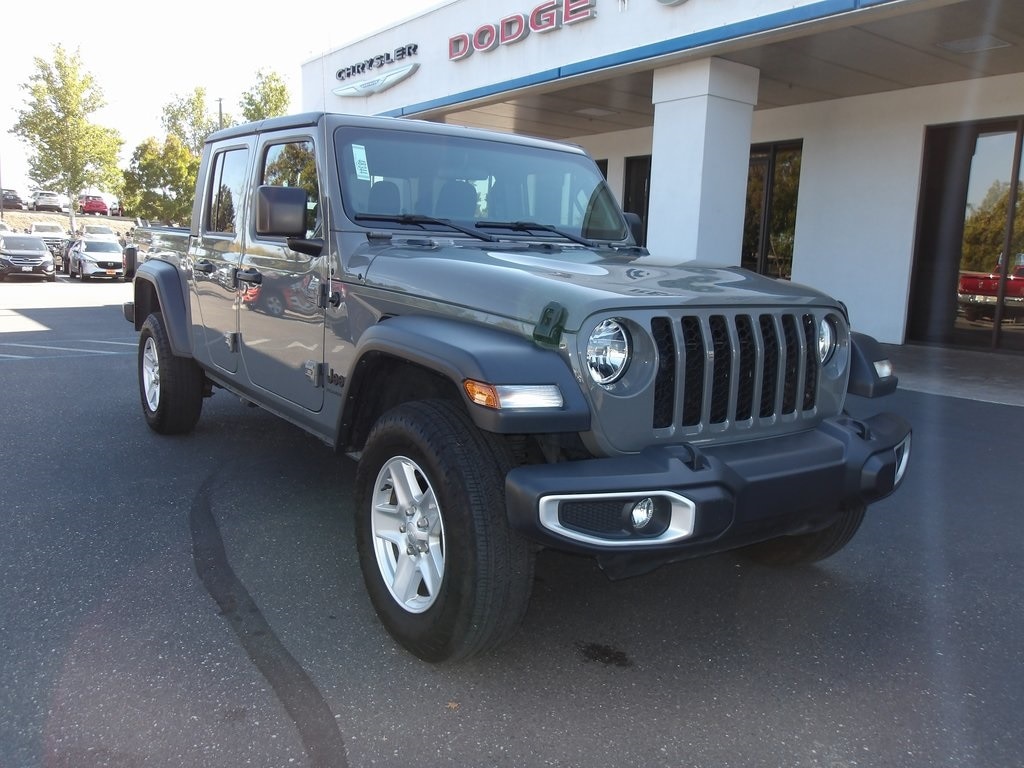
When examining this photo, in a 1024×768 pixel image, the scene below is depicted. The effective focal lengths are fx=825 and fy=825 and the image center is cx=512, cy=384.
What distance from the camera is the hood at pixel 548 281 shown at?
8.75 ft

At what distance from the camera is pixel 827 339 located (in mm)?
3307

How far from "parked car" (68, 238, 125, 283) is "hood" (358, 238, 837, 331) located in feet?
77.9

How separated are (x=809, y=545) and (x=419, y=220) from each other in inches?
89.8

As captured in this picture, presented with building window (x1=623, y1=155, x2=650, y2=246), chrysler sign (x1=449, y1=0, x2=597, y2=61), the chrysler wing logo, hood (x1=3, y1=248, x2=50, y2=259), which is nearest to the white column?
chrysler sign (x1=449, y1=0, x2=597, y2=61)

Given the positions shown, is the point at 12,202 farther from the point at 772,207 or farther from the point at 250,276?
the point at 250,276

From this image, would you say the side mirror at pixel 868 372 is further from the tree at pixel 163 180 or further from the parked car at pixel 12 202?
the parked car at pixel 12 202

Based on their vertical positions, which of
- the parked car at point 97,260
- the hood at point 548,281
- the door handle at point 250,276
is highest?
the hood at point 548,281

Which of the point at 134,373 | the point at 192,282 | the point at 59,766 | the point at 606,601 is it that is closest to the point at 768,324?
the point at 606,601

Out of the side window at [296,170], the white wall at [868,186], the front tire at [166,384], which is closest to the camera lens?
the side window at [296,170]

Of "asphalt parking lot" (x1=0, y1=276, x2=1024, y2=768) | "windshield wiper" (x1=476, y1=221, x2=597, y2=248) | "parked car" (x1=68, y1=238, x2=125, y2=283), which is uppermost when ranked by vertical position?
"windshield wiper" (x1=476, y1=221, x2=597, y2=248)

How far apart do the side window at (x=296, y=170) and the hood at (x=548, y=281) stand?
0.48 metres

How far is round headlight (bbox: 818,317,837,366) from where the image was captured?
3255 millimetres

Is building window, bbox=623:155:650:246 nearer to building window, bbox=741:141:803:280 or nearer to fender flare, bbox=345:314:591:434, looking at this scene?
building window, bbox=741:141:803:280

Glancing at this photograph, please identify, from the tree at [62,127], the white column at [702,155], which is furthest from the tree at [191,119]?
the white column at [702,155]
